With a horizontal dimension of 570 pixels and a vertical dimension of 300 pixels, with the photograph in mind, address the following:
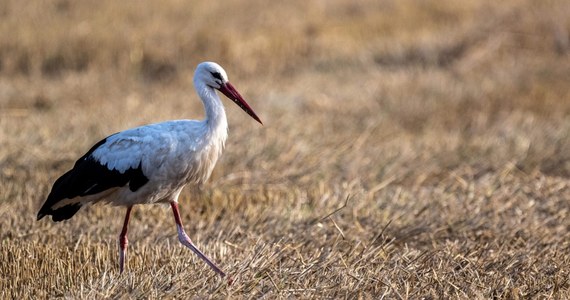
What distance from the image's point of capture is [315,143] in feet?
29.3

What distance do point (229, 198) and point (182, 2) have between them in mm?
9444

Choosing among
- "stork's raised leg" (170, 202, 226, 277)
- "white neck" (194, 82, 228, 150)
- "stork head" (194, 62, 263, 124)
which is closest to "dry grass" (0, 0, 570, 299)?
"stork's raised leg" (170, 202, 226, 277)

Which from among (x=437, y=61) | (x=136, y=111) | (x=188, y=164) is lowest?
(x=437, y=61)

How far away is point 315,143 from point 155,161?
150 inches

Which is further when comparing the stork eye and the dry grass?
the stork eye

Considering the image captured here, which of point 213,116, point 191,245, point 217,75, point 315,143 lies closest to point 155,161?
point 213,116

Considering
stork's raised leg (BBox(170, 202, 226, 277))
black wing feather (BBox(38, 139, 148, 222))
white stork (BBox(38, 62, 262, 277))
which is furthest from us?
black wing feather (BBox(38, 139, 148, 222))

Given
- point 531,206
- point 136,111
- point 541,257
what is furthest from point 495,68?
point 541,257

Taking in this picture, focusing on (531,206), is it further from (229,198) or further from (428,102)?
(428,102)

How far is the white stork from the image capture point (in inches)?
206

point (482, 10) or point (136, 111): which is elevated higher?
point (136, 111)

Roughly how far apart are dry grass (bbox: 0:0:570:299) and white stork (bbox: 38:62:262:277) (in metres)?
0.30

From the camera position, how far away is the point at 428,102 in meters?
11.0

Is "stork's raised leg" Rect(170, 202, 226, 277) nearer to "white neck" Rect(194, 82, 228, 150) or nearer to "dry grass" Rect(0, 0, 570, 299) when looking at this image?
"dry grass" Rect(0, 0, 570, 299)
